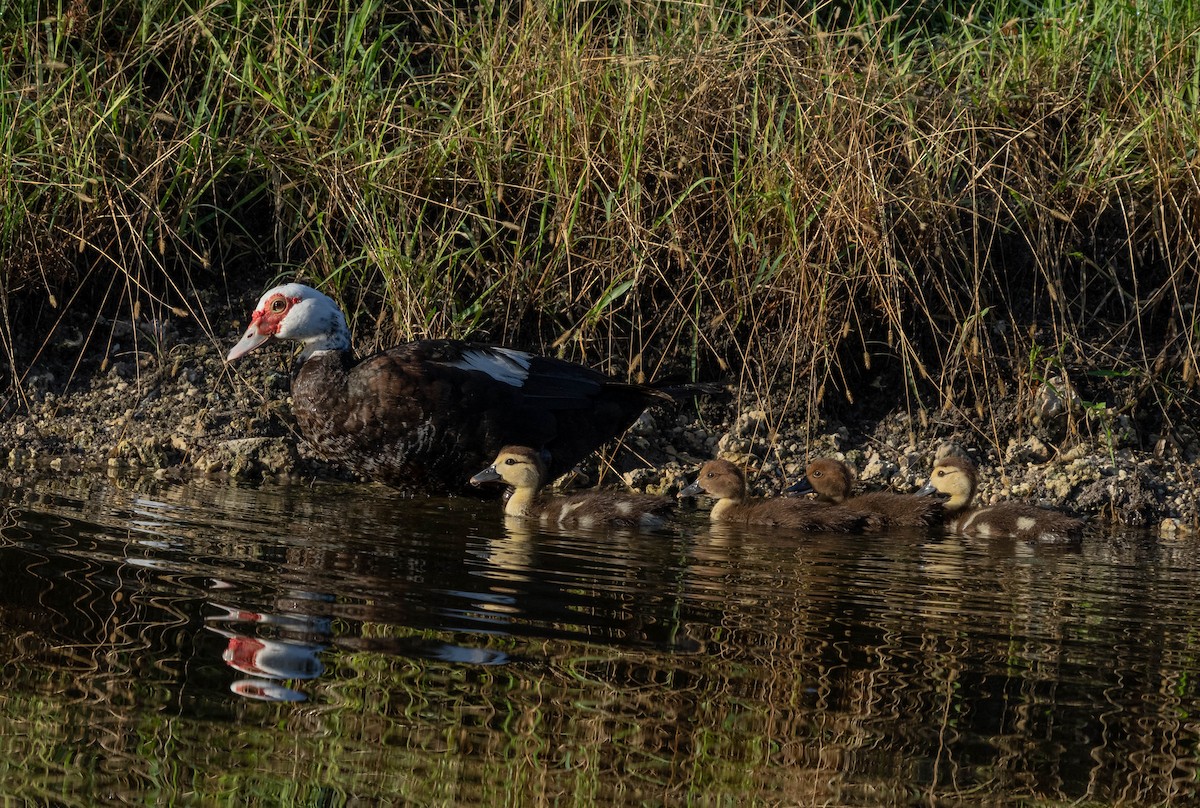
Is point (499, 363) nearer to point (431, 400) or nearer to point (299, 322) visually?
point (431, 400)

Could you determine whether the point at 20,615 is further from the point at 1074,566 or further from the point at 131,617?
the point at 1074,566

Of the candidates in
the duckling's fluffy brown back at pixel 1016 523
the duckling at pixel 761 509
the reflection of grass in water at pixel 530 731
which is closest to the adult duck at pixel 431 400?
the duckling at pixel 761 509

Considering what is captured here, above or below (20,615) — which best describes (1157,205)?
above

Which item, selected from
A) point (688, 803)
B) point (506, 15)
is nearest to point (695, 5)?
point (506, 15)

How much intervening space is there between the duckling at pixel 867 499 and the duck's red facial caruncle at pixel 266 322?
2153mm

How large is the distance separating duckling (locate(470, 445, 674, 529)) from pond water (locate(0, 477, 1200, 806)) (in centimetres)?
76

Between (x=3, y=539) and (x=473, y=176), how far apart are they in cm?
321

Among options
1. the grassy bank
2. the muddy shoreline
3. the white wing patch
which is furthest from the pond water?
the grassy bank

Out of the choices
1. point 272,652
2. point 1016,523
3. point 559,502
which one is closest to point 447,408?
point 559,502

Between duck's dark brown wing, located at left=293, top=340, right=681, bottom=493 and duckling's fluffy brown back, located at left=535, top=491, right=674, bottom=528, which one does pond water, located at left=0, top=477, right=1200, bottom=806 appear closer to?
duckling's fluffy brown back, located at left=535, top=491, right=674, bottom=528

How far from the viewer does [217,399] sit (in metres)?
6.92

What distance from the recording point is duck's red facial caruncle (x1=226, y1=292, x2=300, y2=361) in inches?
253

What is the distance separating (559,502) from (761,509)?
75cm

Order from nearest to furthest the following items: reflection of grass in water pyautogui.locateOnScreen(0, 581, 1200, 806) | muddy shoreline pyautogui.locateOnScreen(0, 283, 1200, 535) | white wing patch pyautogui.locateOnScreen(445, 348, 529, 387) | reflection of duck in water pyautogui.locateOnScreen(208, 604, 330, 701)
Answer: reflection of grass in water pyautogui.locateOnScreen(0, 581, 1200, 806) → reflection of duck in water pyautogui.locateOnScreen(208, 604, 330, 701) → white wing patch pyautogui.locateOnScreen(445, 348, 529, 387) → muddy shoreline pyautogui.locateOnScreen(0, 283, 1200, 535)
